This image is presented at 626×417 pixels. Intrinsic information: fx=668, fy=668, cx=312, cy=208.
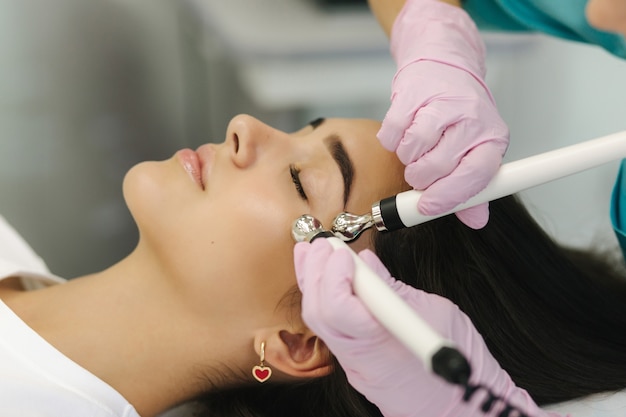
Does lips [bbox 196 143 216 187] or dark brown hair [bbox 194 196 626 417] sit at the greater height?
lips [bbox 196 143 216 187]

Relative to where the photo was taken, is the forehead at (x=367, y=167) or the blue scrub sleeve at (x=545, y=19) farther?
the blue scrub sleeve at (x=545, y=19)

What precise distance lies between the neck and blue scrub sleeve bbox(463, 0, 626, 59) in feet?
2.43

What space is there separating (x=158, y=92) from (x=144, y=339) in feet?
3.26

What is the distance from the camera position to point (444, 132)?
2.89ft

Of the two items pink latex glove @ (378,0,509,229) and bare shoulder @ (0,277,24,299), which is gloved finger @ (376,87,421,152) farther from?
bare shoulder @ (0,277,24,299)

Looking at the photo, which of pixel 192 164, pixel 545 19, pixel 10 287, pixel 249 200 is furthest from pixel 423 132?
pixel 10 287

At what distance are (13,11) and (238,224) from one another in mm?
824

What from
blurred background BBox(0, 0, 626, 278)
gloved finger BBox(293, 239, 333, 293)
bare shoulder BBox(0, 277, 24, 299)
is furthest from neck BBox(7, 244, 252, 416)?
blurred background BBox(0, 0, 626, 278)

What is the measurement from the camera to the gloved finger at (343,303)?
70 centimetres

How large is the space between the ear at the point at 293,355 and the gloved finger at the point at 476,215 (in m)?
0.27

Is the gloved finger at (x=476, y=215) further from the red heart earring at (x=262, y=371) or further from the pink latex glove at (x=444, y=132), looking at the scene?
the red heart earring at (x=262, y=371)

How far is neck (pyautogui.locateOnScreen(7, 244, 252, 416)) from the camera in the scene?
0.99 metres

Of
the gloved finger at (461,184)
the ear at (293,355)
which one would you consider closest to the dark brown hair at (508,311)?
the ear at (293,355)

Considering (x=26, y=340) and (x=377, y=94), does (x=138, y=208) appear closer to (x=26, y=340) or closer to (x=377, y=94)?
(x=26, y=340)
